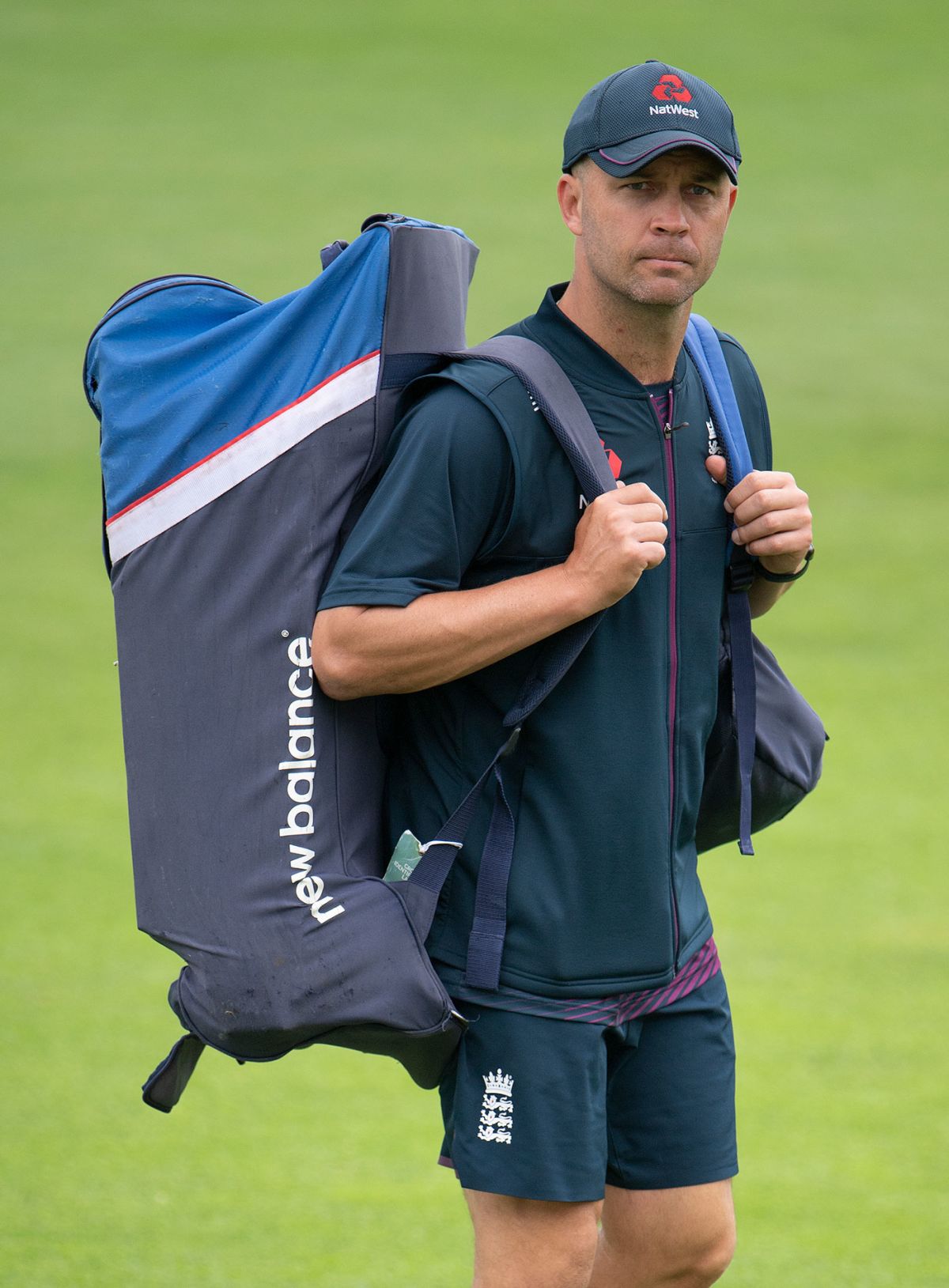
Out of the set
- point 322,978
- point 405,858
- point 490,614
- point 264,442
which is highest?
point 264,442

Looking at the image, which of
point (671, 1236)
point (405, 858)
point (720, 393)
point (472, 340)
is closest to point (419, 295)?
point (720, 393)

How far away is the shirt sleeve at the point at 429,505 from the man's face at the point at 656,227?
27 centimetres

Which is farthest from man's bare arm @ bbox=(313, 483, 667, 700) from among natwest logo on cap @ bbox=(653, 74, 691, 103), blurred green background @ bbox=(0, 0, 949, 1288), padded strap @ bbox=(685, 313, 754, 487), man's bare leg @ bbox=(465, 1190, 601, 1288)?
blurred green background @ bbox=(0, 0, 949, 1288)

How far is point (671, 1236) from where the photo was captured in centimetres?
255

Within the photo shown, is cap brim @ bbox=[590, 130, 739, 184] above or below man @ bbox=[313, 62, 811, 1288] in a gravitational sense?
above

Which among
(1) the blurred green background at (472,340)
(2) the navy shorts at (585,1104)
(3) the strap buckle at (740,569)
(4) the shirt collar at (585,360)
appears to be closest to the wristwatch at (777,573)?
(3) the strap buckle at (740,569)

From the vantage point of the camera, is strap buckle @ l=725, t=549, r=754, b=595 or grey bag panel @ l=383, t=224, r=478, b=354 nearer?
grey bag panel @ l=383, t=224, r=478, b=354

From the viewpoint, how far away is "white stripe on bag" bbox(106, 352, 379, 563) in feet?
7.59

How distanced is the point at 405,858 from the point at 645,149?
96cm

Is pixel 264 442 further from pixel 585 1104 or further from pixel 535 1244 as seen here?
pixel 535 1244

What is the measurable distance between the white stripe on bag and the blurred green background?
197cm

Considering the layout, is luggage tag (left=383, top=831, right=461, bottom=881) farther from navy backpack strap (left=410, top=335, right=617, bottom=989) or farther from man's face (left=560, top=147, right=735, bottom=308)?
man's face (left=560, top=147, right=735, bottom=308)

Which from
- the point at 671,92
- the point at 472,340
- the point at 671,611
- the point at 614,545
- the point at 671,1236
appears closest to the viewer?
the point at 614,545

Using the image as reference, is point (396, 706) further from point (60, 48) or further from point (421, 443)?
point (60, 48)
